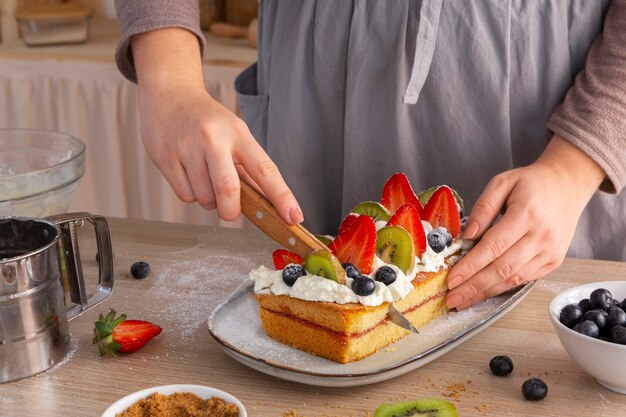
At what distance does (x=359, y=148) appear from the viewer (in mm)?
1906

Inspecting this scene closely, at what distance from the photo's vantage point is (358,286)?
139 cm

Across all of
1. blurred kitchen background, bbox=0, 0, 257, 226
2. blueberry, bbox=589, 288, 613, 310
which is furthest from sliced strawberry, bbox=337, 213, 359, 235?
blurred kitchen background, bbox=0, 0, 257, 226

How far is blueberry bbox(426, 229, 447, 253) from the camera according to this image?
5.13 feet

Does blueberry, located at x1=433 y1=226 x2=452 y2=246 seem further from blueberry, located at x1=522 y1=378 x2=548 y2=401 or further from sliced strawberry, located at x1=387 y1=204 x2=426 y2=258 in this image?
blueberry, located at x1=522 y1=378 x2=548 y2=401

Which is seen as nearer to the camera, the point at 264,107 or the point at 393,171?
the point at 393,171

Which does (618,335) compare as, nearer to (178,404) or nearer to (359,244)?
(359,244)

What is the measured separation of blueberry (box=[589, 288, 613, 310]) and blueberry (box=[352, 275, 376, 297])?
35 centimetres

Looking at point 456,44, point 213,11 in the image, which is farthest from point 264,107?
point 213,11

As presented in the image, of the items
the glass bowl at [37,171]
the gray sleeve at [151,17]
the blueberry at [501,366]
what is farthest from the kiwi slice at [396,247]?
the glass bowl at [37,171]

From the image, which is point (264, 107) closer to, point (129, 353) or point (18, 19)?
point (129, 353)

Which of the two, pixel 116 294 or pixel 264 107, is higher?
pixel 264 107

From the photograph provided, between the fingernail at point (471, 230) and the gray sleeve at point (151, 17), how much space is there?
649mm

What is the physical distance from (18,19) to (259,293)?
2.55 metres

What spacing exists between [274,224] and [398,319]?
260mm
